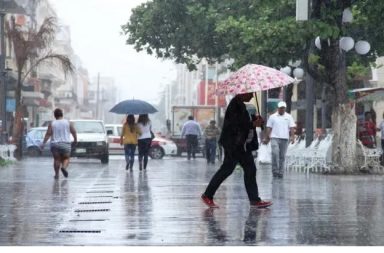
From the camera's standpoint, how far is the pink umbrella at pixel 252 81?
38.9 feet

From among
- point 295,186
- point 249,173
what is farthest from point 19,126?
point 249,173

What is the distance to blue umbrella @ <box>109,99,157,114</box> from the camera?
26.5 metres

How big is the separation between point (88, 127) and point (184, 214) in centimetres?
2102

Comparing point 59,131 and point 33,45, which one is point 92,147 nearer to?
point 33,45

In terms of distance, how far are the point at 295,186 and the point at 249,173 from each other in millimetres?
4616

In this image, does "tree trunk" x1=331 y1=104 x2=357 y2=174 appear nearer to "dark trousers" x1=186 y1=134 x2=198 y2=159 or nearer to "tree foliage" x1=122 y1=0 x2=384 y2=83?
"tree foliage" x1=122 y1=0 x2=384 y2=83

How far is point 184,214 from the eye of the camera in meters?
10.9

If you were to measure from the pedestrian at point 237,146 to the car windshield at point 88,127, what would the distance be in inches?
783

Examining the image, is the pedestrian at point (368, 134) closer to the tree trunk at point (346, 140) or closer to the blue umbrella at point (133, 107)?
the tree trunk at point (346, 140)

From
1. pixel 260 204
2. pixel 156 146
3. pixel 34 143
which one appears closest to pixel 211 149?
pixel 156 146

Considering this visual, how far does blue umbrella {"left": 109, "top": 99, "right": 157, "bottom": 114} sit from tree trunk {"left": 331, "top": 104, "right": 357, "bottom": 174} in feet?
25.3

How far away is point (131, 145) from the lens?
23344 mm

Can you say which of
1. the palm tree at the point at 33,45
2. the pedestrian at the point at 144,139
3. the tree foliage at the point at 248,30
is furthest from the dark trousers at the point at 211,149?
the palm tree at the point at 33,45

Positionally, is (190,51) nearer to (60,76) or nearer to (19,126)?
(19,126)
